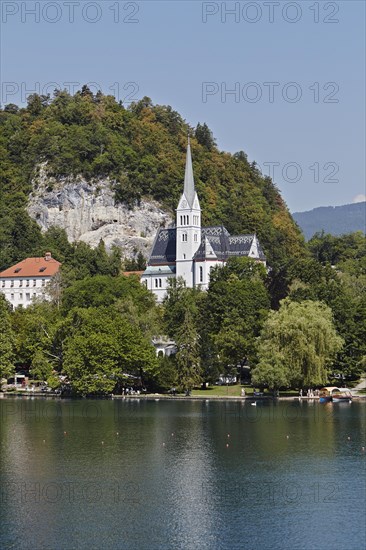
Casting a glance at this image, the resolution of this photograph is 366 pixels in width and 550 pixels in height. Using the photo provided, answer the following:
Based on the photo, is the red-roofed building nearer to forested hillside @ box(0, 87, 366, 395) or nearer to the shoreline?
forested hillside @ box(0, 87, 366, 395)

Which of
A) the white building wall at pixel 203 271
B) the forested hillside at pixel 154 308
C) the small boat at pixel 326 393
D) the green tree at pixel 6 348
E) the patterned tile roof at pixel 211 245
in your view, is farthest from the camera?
the patterned tile roof at pixel 211 245

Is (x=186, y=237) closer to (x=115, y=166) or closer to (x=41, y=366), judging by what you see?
(x=115, y=166)

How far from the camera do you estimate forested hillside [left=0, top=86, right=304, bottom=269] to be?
17438cm

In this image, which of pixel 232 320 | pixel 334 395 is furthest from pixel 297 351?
pixel 232 320

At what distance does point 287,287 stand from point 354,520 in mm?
66793

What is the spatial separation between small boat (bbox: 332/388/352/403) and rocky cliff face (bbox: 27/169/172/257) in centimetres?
8210

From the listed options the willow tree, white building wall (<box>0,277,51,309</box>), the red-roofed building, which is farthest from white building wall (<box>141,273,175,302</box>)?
the willow tree

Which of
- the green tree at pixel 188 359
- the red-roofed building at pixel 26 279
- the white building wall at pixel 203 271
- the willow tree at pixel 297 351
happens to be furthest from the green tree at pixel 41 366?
the red-roofed building at pixel 26 279

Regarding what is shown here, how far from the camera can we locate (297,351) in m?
94.6

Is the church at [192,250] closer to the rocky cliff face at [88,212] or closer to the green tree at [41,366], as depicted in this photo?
the rocky cliff face at [88,212]

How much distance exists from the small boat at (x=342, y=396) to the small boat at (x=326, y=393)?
38 centimetres

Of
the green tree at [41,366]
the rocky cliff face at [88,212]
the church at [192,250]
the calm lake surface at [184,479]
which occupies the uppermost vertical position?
the rocky cliff face at [88,212]

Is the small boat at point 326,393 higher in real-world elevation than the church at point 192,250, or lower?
lower

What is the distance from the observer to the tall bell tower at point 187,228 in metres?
147
